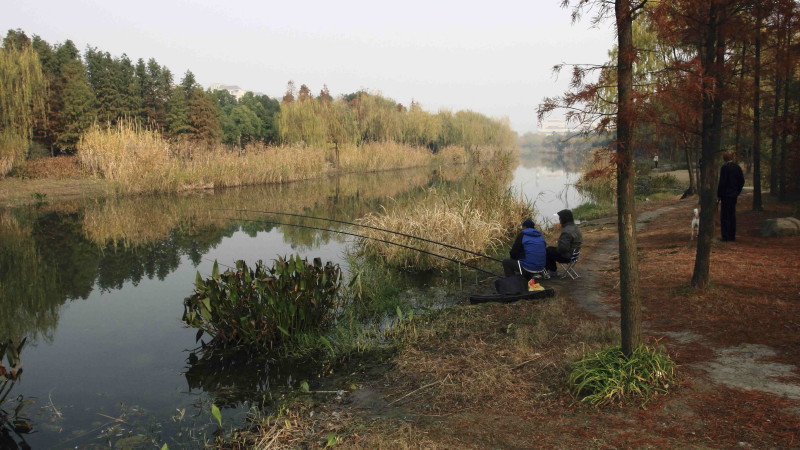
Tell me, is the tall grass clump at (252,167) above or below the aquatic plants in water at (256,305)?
above

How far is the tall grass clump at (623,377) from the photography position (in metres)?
4.05

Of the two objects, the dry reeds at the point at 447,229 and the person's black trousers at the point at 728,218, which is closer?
the person's black trousers at the point at 728,218

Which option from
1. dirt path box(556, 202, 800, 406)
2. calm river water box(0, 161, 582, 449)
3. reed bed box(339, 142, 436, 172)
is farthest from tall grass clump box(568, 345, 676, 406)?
reed bed box(339, 142, 436, 172)

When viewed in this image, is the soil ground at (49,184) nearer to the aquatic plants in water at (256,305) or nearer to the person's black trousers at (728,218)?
the aquatic plants in water at (256,305)

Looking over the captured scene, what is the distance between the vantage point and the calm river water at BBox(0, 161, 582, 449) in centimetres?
506

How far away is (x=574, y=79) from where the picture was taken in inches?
169

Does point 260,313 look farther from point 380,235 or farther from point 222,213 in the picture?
point 222,213

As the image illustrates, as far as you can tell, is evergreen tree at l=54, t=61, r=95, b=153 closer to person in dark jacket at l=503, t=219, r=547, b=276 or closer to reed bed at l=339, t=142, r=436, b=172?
reed bed at l=339, t=142, r=436, b=172

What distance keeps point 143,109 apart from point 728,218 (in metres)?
40.1

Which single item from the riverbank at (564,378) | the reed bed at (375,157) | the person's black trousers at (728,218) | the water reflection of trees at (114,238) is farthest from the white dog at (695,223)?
the reed bed at (375,157)

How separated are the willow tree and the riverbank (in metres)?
26.0

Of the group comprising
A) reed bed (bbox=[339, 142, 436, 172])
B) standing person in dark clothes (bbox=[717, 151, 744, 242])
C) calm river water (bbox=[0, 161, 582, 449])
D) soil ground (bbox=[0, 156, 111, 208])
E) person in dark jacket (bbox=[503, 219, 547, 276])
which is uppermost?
reed bed (bbox=[339, 142, 436, 172])

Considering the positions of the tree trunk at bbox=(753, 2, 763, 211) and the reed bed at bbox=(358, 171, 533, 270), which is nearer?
the tree trunk at bbox=(753, 2, 763, 211)

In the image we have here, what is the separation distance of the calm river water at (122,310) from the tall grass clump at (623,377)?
2.97 metres
